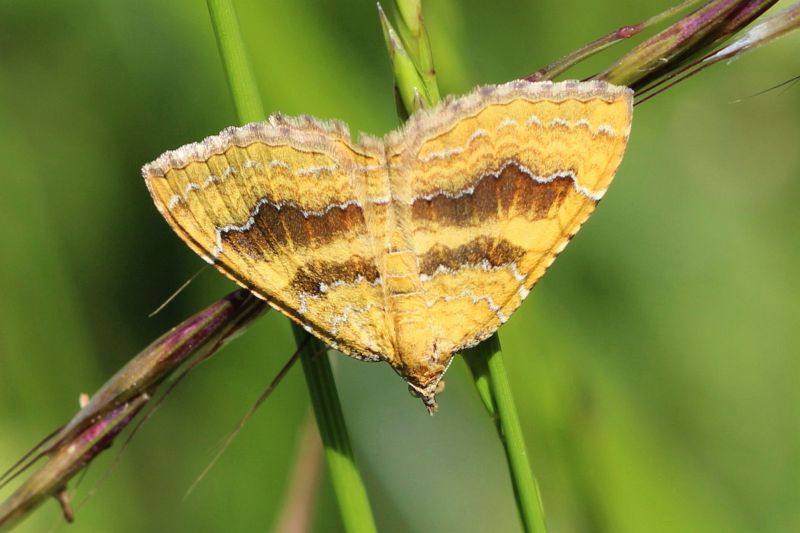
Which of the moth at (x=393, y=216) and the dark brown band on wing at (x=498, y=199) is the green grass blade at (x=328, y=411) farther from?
the dark brown band on wing at (x=498, y=199)

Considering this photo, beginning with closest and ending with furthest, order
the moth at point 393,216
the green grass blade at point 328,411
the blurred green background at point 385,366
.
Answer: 1. the green grass blade at point 328,411
2. the moth at point 393,216
3. the blurred green background at point 385,366

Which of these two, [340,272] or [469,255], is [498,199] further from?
[340,272]

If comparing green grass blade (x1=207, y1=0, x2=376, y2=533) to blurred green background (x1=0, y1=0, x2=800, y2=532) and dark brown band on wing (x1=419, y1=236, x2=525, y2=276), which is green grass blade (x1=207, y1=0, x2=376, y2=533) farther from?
blurred green background (x1=0, y1=0, x2=800, y2=532)

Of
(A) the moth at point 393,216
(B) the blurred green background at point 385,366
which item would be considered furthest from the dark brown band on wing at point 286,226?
(B) the blurred green background at point 385,366

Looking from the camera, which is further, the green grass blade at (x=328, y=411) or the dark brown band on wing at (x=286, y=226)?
the dark brown band on wing at (x=286, y=226)

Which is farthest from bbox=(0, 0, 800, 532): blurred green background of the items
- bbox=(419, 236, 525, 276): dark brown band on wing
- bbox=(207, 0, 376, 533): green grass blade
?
bbox=(207, 0, 376, 533): green grass blade

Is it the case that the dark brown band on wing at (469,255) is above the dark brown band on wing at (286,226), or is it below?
below
